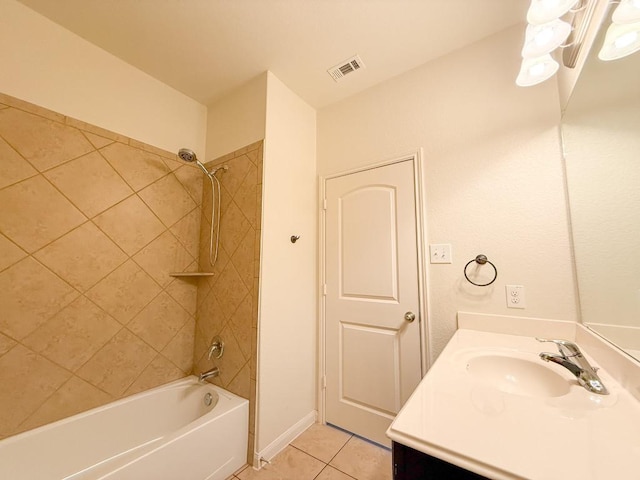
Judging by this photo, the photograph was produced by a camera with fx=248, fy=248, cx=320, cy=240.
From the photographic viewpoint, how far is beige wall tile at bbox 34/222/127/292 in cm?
134

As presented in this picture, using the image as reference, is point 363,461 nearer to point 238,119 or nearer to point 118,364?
point 118,364

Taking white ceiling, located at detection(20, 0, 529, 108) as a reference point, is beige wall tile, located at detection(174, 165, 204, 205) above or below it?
below

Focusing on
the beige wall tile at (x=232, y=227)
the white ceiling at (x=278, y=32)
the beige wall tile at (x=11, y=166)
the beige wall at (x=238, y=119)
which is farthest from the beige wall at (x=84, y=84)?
the beige wall tile at (x=232, y=227)

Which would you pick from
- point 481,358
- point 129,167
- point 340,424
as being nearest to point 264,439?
point 340,424

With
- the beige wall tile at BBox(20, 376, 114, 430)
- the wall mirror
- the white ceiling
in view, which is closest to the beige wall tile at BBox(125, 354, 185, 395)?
the beige wall tile at BBox(20, 376, 114, 430)

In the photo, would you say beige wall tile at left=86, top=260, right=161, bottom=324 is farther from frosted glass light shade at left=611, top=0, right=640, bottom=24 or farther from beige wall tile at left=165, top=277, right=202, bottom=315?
frosted glass light shade at left=611, top=0, right=640, bottom=24

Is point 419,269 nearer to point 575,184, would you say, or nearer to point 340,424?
point 575,184

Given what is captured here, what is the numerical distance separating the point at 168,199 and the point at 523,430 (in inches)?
84.4

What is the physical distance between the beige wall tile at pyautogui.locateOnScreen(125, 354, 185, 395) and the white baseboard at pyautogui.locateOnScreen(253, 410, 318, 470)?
31.9 inches

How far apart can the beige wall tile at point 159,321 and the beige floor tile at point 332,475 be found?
4.23 ft

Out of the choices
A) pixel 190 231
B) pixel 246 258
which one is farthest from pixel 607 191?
pixel 190 231

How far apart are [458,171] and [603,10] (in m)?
0.74

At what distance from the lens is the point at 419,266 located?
1.54 meters

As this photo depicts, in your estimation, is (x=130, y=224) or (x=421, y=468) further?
(x=130, y=224)
